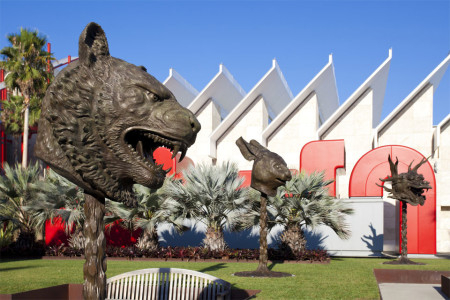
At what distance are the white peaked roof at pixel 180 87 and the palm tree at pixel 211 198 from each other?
16.9m

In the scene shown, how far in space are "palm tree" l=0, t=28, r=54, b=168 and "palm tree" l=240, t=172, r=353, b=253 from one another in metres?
14.9

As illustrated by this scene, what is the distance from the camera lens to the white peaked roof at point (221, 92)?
99.9ft

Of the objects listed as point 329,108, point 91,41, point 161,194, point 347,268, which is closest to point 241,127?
point 329,108

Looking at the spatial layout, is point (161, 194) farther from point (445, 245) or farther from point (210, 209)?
point (445, 245)

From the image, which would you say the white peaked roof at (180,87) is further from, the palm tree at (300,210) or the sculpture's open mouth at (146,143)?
the sculpture's open mouth at (146,143)

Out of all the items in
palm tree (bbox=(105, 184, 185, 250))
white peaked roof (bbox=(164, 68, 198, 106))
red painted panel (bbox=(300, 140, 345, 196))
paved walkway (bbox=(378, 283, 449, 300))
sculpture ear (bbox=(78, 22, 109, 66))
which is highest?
white peaked roof (bbox=(164, 68, 198, 106))

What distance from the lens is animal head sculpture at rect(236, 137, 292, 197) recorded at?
11.3m

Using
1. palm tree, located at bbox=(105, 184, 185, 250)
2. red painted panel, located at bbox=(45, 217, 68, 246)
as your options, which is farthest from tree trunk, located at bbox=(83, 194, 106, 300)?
red painted panel, located at bbox=(45, 217, 68, 246)

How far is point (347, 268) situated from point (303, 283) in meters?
4.09

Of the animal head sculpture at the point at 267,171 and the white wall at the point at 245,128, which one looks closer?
the animal head sculpture at the point at 267,171

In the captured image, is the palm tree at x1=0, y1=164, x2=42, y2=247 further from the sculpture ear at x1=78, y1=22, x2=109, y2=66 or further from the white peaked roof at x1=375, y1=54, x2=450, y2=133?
the white peaked roof at x1=375, y1=54, x2=450, y2=133

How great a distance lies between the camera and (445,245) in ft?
75.7

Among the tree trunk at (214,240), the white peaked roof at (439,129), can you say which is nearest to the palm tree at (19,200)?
the tree trunk at (214,240)

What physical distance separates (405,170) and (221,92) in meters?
14.9
